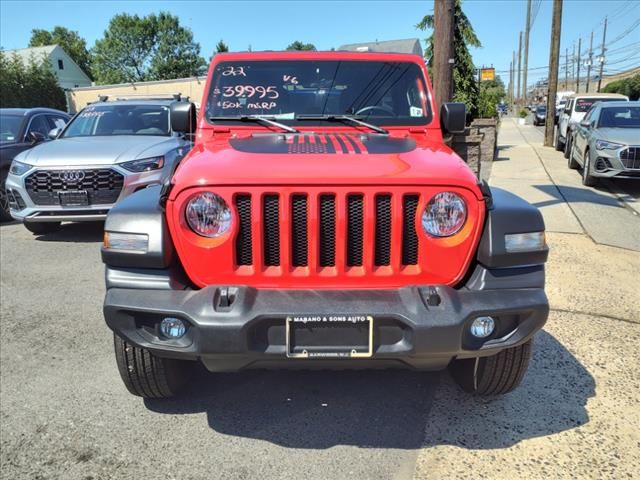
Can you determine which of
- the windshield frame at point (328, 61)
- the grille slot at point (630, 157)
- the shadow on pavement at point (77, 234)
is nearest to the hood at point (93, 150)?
the shadow on pavement at point (77, 234)

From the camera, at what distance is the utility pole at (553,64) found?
59.7ft

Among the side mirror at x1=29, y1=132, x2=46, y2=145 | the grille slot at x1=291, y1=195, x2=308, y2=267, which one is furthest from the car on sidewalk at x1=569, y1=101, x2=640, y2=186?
the side mirror at x1=29, y1=132, x2=46, y2=145

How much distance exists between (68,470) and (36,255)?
4633mm

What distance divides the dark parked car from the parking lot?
461cm

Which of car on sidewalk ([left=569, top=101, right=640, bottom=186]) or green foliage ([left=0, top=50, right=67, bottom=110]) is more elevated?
green foliage ([left=0, top=50, right=67, bottom=110])

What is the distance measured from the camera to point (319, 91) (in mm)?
3701

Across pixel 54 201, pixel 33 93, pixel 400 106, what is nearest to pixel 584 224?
pixel 400 106

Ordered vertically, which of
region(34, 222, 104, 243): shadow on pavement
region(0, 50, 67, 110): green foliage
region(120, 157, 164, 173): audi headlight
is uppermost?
region(0, 50, 67, 110): green foliage

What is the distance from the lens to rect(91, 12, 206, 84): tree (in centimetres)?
6925

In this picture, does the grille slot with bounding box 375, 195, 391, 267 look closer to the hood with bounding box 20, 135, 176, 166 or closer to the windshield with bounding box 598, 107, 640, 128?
the hood with bounding box 20, 135, 176, 166

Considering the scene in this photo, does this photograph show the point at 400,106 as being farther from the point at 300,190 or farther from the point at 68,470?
the point at 68,470

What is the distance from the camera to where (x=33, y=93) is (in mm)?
33562

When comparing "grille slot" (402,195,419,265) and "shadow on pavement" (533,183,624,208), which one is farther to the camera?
"shadow on pavement" (533,183,624,208)

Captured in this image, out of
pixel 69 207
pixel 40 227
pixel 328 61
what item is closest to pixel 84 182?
pixel 69 207
